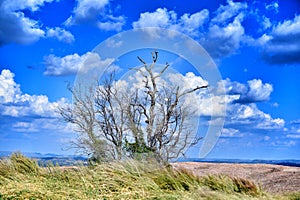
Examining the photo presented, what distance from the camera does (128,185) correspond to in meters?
7.10

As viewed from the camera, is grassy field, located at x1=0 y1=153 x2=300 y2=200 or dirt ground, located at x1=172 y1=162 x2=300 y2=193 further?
dirt ground, located at x1=172 y1=162 x2=300 y2=193

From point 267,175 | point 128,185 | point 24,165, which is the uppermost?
point 24,165

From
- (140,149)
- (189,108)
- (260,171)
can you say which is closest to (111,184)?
(140,149)

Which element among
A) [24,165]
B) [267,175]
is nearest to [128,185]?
[24,165]

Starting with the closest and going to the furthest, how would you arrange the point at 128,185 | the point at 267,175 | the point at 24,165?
the point at 128,185 → the point at 24,165 → the point at 267,175

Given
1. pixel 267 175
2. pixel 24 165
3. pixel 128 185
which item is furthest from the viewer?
pixel 267 175

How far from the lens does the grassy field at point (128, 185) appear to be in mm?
6593

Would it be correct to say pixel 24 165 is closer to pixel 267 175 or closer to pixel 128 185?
pixel 128 185

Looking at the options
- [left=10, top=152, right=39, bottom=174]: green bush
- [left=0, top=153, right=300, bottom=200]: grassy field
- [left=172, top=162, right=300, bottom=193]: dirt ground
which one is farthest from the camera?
[left=172, top=162, right=300, bottom=193]: dirt ground

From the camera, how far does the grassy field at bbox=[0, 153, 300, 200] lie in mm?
6593

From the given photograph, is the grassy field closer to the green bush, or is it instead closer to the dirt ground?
the green bush

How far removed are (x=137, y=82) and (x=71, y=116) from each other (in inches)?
79.1

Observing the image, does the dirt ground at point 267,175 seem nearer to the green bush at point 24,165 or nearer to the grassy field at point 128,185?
the grassy field at point 128,185

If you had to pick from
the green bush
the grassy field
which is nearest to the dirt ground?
the grassy field
